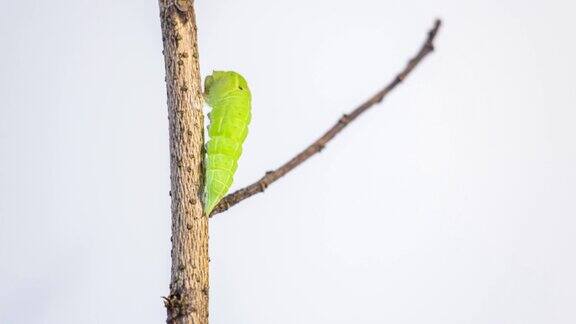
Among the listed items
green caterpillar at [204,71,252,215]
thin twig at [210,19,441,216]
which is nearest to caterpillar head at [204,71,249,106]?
green caterpillar at [204,71,252,215]

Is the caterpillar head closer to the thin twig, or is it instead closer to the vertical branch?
the vertical branch

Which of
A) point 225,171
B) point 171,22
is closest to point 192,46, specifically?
point 171,22

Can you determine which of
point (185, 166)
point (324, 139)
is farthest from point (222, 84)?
point (324, 139)

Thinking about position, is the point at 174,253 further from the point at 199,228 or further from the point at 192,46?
the point at 192,46

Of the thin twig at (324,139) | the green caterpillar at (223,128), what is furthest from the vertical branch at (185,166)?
the thin twig at (324,139)

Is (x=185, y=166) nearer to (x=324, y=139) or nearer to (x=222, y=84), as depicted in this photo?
(x=222, y=84)
